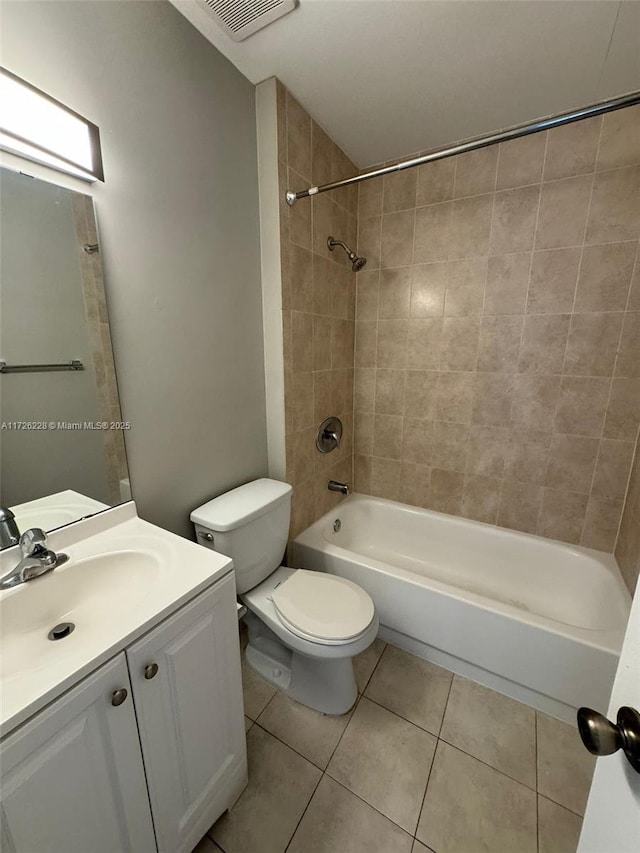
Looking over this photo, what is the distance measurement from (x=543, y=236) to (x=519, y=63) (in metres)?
0.66

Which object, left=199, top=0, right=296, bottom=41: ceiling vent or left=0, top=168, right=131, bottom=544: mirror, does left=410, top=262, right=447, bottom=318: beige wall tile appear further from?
left=0, top=168, right=131, bottom=544: mirror

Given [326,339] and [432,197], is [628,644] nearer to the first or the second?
[326,339]

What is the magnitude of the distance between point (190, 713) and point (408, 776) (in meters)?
0.83

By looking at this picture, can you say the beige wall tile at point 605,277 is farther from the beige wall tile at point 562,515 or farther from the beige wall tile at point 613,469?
the beige wall tile at point 562,515

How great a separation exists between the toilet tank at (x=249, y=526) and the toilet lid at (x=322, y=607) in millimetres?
135

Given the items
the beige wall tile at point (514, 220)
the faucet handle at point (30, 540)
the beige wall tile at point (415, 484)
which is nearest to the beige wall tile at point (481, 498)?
the beige wall tile at point (415, 484)

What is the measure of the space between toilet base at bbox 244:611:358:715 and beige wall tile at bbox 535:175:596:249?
204 cm

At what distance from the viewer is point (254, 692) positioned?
1.46 meters

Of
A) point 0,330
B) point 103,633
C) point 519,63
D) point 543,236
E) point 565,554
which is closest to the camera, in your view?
point 103,633

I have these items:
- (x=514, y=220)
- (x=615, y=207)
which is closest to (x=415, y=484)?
(x=514, y=220)

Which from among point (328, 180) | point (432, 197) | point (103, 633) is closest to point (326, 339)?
point (328, 180)

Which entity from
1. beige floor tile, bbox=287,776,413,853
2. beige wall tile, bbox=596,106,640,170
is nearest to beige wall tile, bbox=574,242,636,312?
beige wall tile, bbox=596,106,640,170

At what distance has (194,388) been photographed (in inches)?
50.9

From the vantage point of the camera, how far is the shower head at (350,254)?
1786 mm
